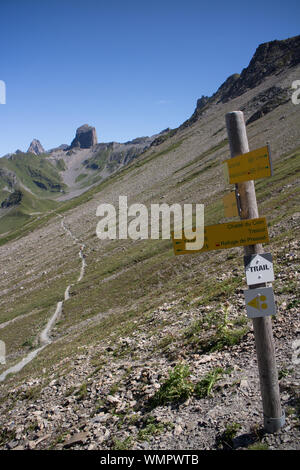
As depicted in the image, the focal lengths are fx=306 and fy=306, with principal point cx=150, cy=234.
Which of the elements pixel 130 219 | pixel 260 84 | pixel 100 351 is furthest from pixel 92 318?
pixel 260 84

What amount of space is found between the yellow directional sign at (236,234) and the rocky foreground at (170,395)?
426cm

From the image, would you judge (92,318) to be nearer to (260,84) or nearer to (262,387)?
(262,387)

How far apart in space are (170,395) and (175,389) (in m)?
0.25

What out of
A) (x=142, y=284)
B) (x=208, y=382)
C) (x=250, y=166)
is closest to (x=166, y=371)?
(x=208, y=382)

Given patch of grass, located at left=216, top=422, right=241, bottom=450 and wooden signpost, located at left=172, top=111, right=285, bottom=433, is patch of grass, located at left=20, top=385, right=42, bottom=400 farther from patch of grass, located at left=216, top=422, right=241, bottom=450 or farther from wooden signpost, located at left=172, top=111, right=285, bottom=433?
wooden signpost, located at left=172, top=111, right=285, bottom=433

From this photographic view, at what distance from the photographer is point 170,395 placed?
9.30m

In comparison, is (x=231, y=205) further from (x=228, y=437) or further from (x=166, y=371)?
(x=166, y=371)

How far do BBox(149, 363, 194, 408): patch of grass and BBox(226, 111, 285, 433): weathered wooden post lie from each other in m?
2.71

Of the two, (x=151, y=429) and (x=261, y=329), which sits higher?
(x=261, y=329)

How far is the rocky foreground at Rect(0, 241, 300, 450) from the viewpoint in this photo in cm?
771

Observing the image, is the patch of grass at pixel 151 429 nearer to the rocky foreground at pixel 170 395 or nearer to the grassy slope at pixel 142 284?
the rocky foreground at pixel 170 395

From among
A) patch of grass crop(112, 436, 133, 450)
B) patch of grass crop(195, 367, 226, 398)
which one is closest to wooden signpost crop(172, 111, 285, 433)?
patch of grass crop(195, 367, 226, 398)

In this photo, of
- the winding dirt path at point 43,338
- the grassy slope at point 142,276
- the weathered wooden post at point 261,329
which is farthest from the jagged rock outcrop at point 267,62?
the weathered wooden post at point 261,329
